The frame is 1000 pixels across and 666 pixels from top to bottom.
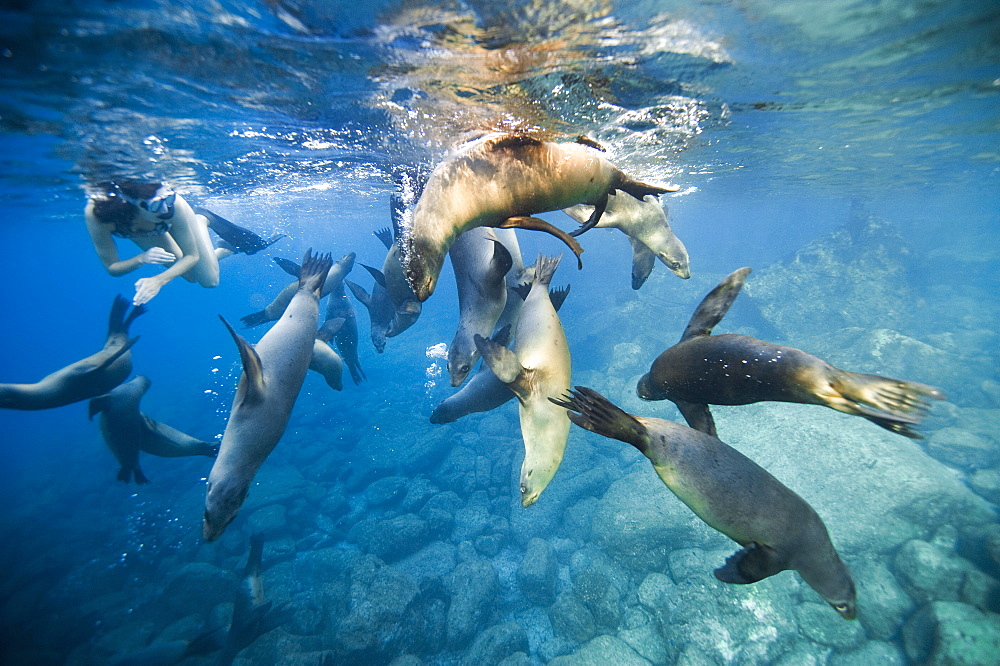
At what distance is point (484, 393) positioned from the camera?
17.3 feet

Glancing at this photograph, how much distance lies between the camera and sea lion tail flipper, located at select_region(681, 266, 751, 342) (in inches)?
117

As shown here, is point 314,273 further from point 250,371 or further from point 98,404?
point 98,404

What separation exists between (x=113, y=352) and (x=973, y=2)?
44.1 feet

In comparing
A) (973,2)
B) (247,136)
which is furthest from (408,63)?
(973,2)

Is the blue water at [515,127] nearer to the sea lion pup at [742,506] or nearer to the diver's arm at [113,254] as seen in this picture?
the diver's arm at [113,254]

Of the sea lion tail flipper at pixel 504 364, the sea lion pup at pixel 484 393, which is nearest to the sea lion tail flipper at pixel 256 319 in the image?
the sea lion pup at pixel 484 393

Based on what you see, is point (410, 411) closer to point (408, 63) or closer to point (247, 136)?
point (247, 136)

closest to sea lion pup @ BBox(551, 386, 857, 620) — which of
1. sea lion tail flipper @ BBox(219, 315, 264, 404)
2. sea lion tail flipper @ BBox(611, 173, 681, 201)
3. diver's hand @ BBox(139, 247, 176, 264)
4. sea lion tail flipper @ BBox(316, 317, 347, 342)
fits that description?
sea lion tail flipper @ BBox(611, 173, 681, 201)

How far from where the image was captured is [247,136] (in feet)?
28.5

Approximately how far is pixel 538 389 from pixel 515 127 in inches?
247

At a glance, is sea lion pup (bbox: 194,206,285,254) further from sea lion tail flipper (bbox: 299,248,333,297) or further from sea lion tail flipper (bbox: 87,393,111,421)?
sea lion tail flipper (bbox: 87,393,111,421)

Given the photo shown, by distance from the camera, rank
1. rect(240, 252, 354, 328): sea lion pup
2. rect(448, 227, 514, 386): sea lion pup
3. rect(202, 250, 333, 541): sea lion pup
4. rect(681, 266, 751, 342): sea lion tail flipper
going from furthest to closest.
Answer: rect(240, 252, 354, 328): sea lion pup
rect(448, 227, 514, 386): sea lion pup
rect(202, 250, 333, 541): sea lion pup
rect(681, 266, 751, 342): sea lion tail flipper

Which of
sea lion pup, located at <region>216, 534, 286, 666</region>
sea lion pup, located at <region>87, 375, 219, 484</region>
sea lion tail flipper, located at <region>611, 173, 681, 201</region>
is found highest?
sea lion tail flipper, located at <region>611, 173, 681, 201</region>

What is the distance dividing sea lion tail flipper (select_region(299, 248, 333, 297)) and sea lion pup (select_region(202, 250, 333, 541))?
2.79 feet
